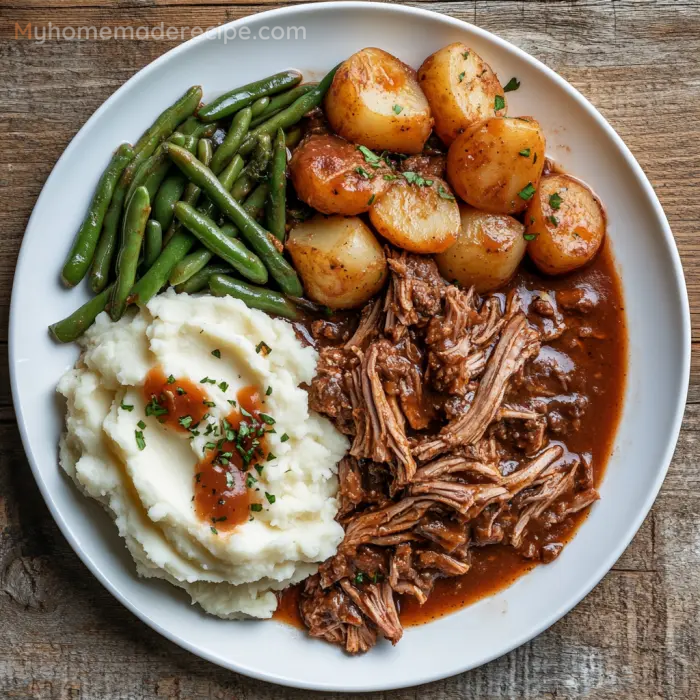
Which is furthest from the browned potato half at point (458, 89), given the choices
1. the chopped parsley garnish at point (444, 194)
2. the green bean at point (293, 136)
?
the green bean at point (293, 136)

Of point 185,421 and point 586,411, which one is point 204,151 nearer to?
point 185,421

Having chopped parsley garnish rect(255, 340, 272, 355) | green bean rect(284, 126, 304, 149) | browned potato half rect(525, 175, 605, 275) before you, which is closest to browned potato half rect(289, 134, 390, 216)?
green bean rect(284, 126, 304, 149)

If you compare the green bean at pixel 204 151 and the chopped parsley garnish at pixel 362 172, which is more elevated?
the green bean at pixel 204 151

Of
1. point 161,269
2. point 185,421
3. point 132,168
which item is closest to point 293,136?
point 132,168

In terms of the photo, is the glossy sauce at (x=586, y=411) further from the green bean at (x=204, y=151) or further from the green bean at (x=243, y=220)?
the green bean at (x=204, y=151)

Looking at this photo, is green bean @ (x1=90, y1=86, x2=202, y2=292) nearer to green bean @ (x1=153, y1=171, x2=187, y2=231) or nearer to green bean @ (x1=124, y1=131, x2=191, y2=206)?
green bean @ (x1=124, y1=131, x2=191, y2=206)

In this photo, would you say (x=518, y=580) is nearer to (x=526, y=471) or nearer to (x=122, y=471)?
(x=526, y=471)
